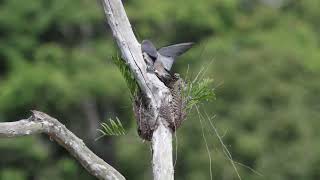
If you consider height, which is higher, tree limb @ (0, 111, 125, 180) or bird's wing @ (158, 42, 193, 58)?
bird's wing @ (158, 42, 193, 58)

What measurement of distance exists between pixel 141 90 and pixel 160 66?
9cm

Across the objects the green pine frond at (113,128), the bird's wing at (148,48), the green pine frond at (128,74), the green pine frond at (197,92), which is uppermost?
the bird's wing at (148,48)

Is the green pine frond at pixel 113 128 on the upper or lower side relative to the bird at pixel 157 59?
lower

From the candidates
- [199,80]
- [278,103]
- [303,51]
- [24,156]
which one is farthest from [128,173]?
[199,80]

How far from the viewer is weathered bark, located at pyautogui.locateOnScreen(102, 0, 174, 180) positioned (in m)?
2.47

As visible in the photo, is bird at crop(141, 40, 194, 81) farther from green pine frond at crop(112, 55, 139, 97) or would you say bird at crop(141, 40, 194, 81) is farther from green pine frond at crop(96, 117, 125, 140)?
green pine frond at crop(96, 117, 125, 140)

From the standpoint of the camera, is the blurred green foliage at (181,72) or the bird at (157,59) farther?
the blurred green foliage at (181,72)

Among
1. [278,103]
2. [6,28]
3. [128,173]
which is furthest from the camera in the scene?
[6,28]

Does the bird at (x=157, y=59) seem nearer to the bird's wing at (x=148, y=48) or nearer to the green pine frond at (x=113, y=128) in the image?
the bird's wing at (x=148, y=48)

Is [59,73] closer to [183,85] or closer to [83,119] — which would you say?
[83,119]

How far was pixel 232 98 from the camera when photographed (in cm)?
1064

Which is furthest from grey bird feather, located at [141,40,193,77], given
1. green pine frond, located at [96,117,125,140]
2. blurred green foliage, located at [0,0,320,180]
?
blurred green foliage, located at [0,0,320,180]

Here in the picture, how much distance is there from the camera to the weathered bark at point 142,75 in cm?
247

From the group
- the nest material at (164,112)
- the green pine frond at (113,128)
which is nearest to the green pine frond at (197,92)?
the nest material at (164,112)
